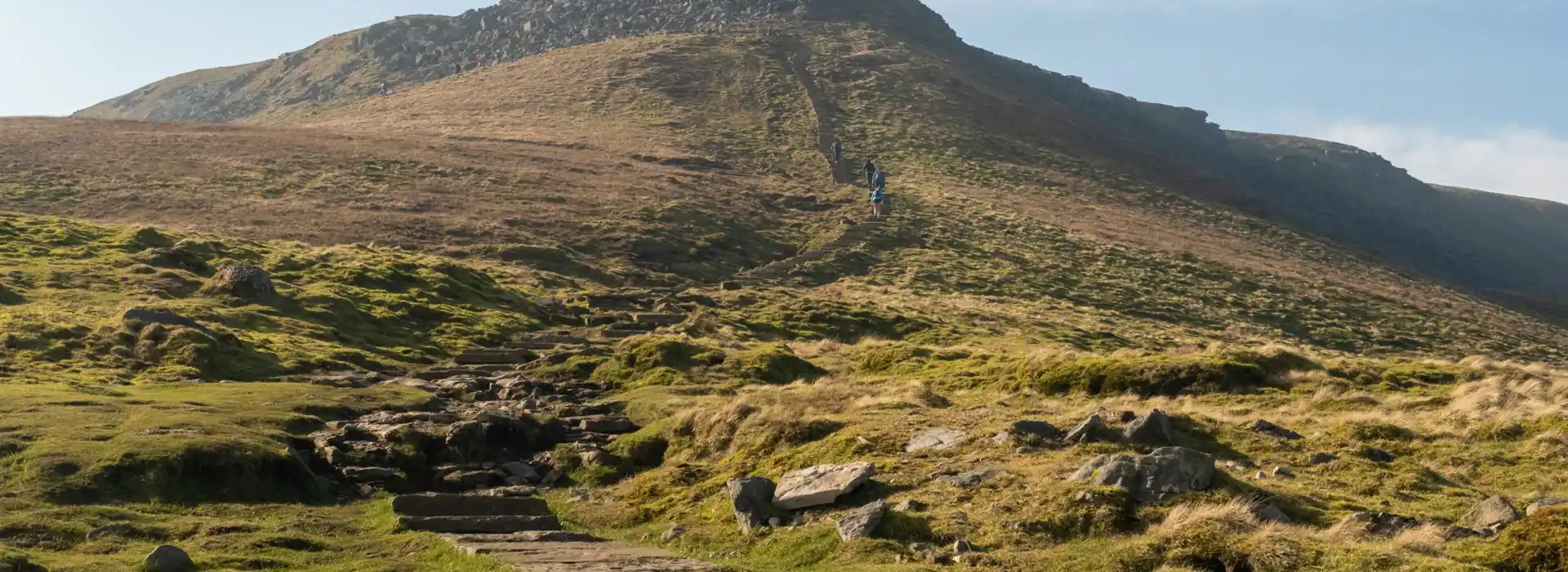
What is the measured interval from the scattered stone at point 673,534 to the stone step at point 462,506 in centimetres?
212

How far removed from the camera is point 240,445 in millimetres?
19781

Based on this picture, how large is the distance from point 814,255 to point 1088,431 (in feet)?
172

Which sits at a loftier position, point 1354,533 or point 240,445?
point 1354,533

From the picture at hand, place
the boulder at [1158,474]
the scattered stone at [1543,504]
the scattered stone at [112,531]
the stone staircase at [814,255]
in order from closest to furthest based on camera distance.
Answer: the scattered stone at [1543,504], the boulder at [1158,474], the scattered stone at [112,531], the stone staircase at [814,255]

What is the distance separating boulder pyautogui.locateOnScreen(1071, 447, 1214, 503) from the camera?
14938 mm

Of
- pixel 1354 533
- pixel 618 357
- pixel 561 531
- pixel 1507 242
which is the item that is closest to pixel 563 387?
pixel 618 357

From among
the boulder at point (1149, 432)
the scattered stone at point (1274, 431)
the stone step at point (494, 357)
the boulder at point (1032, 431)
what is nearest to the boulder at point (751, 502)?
the boulder at point (1032, 431)

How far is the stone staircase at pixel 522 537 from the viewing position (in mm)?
14562

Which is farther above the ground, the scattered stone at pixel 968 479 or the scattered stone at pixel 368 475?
the scattered stone at pixel 968 479

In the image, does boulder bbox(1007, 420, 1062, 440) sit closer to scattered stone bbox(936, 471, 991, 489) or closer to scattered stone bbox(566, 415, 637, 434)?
scattered stone bbox(936, 471, 991, 489)

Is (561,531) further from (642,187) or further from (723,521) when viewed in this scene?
(642,187)

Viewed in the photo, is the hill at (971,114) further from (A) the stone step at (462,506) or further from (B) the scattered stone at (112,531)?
(B) the scattered stone at (112,531)

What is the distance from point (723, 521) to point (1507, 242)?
203809 millimetres

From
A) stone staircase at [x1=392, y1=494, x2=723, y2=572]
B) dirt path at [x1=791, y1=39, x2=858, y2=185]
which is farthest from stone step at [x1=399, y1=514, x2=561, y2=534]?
dirt path at [x1=791, y1=39, x2=858, y2=185]
